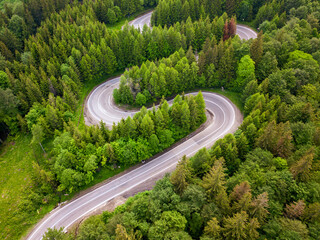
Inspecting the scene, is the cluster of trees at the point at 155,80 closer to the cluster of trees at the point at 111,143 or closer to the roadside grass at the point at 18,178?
the cluster of trees at the point at 111,143

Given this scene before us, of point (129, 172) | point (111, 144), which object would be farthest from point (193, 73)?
point (129, 172)

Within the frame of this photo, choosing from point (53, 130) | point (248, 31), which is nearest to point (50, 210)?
point (53, 130)

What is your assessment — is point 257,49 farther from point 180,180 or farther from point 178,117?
point 180,180

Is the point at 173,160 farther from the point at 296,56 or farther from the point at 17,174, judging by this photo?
the point at 296,56

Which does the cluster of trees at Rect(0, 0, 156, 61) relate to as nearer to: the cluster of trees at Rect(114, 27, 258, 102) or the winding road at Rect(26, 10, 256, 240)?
the winding road at Rect(26, 10, 256, 240)

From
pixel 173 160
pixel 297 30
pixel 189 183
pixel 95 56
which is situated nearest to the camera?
pixel 189 183

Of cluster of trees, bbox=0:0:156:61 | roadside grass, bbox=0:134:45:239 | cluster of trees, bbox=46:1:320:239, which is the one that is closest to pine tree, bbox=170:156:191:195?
cluster of trees, bbox=46:1:320:239

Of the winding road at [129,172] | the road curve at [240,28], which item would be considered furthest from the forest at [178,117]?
the road curve at [240,28]
